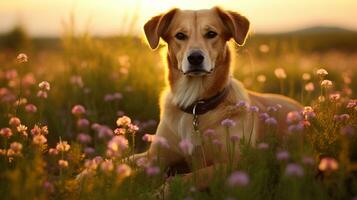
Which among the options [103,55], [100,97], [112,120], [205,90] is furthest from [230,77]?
[103,55]

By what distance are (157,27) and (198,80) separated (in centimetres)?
61

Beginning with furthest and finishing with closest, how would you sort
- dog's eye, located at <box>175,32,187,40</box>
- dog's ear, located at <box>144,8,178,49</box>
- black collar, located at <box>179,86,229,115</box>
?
dog's ear, located at <box>144,8,178,49</box> → dog's eye, located at <box>175,32,187,40</box> → black collar, located at <box>179,86,229,115</box>

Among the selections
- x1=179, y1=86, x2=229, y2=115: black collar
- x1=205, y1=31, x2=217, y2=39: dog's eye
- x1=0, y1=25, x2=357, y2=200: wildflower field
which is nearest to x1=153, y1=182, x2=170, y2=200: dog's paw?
x1=0, y1=25, x2=357, y2=200: wildflower field

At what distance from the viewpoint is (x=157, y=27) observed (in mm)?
5379

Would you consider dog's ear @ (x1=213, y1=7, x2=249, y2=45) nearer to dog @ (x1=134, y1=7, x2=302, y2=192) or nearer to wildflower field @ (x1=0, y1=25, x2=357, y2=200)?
dog @ (x1=134, y1=7, x2=302, y2=192)

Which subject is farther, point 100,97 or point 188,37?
point 100,97

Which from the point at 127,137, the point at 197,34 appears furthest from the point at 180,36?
the point at 127,137

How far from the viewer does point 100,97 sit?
281 inches

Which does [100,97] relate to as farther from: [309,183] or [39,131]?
[309,183]

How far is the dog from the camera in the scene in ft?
16.2

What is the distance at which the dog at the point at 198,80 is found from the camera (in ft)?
16.2

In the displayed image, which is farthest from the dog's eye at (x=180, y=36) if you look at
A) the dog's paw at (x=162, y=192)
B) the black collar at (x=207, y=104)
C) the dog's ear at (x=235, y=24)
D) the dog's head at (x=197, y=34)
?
the dog's paw at (x=162, y=192)

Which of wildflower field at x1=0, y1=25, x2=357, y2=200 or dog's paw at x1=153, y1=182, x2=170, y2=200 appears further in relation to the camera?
dog's paw at x1=153, y1=182, x2=170, y2=200

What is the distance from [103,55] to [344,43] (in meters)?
32.9
